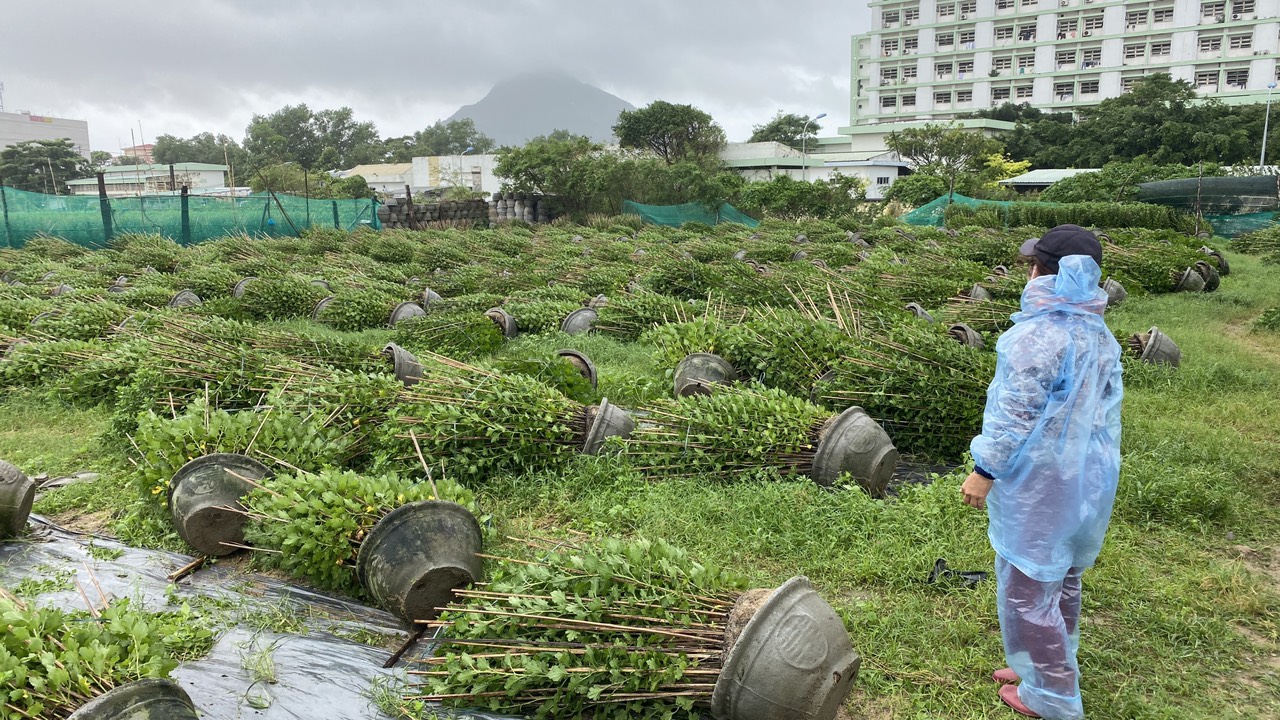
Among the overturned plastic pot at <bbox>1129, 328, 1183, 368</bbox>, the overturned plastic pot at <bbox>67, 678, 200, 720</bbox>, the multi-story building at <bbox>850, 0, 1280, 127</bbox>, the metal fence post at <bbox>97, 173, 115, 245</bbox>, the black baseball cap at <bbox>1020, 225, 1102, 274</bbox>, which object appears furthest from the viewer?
the multi-story building at <bbox>850, 0, 1280, 127</bbox>

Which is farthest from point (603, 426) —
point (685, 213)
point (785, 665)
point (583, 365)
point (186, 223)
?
point (685, 213)

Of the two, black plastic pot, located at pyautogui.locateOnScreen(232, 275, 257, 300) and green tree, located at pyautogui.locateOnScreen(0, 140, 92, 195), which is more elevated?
green tree, located at pyautogui.locateOnScreen(0, 140, 92, 195)

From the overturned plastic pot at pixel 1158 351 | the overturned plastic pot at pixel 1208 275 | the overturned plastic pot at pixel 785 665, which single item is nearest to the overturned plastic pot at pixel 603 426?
the overturned plastic pot at pixel 785 665

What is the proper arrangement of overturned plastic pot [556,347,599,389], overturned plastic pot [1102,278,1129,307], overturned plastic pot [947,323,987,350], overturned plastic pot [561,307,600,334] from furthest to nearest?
overturned plastic pot [1102,278,1129,307]
overturned plastic pot [561,307,600,334]
overturned plastic pot [947,323,987,350]
overturned plastic pot [556,347,599,389]

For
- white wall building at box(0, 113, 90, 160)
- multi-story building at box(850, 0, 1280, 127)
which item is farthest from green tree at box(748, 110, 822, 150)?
white wall building at box(0, 113, 90, 160)

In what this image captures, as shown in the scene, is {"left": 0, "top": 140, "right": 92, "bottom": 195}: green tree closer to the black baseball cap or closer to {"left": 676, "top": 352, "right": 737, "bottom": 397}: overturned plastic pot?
{"left": 676, "top": 352, "right": 737, "bottom": 397}: overturned plastic pot

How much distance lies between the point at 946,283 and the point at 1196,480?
6.76 meters

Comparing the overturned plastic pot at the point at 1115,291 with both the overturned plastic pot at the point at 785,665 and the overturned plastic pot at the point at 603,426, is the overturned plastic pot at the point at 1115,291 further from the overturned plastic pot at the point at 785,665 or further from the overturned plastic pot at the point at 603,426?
the overturned plastic pot at the point at 785,665

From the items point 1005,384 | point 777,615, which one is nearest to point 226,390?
point 777,615

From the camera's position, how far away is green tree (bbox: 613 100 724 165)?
5241 cm

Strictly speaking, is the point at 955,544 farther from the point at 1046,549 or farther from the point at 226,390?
the point at 226,390

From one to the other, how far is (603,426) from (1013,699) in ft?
10.3

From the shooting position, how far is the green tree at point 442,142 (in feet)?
305

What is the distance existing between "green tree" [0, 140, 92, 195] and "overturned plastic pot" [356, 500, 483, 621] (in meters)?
68.9
